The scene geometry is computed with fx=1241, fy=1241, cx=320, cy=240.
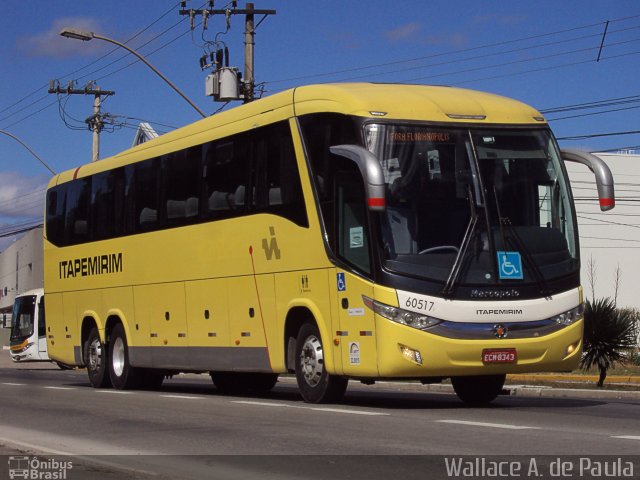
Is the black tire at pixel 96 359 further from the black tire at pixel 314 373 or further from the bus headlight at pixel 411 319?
the bus headlight at pixel 411 319

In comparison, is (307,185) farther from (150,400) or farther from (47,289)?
(47,289)

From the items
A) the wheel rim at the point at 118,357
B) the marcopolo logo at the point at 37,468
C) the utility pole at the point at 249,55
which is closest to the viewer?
the marcopolo logo at the point at 37,468

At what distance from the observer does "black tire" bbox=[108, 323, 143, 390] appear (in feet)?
71.0

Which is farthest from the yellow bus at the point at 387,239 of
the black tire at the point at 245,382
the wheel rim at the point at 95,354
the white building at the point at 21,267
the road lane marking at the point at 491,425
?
the white building at the point at 21,267

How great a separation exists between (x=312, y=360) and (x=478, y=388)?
241 cm

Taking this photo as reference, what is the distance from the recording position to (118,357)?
22.0 metres

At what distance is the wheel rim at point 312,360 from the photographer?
15.4 meters

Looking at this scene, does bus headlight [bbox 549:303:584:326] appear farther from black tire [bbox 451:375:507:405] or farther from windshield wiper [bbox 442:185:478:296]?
black tire [bbox 451:375:507:405]

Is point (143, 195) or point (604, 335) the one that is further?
point (604, 335)

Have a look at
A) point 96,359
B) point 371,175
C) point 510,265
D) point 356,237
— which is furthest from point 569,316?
point 96,359

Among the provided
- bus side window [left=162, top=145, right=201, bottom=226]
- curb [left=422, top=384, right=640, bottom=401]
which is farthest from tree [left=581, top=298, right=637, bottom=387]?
bus side window [left=162, top=145, right=201, bottom=226]

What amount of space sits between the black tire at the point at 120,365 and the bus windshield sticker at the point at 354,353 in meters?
7.84

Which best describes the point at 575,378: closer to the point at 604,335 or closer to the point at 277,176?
the point at 604,335

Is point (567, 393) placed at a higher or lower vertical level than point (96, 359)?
lower
